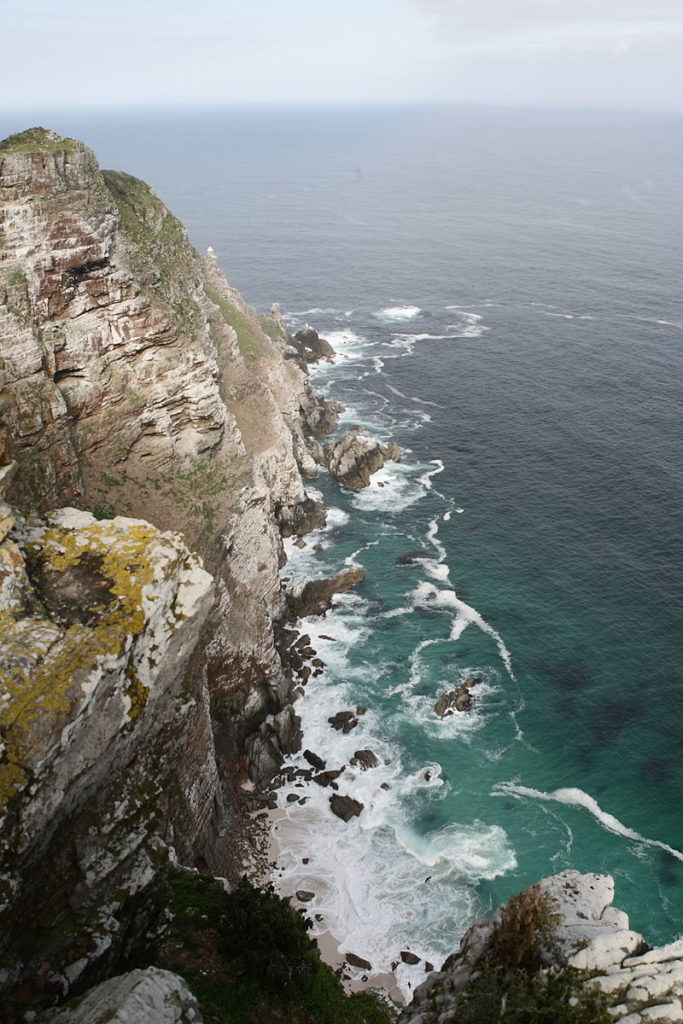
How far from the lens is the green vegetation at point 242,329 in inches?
3246

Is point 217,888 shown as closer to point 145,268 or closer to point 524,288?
point 145,268

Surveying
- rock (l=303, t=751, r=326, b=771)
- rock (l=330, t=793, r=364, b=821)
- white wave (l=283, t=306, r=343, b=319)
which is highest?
white wave (l=283, t=306, r=343, b=319)

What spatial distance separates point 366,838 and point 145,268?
140 feet

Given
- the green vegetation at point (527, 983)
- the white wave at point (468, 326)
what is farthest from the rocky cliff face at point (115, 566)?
the white wave at point (468, 326)

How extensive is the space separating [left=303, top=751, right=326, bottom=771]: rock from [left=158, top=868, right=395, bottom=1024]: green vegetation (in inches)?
782

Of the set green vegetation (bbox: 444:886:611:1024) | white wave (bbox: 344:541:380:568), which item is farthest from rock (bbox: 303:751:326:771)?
green vegetation (bbox: 444:886:611:1024)

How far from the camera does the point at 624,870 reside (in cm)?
4578

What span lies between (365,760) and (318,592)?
19.3 metres

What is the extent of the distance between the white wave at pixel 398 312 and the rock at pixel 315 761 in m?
102

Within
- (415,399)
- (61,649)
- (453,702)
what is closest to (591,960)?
(61,649)

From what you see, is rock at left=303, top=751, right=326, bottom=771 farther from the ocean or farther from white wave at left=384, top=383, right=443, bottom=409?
white wave at left=384, top=383, right=443, bottom=409

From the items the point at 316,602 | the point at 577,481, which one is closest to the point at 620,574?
the point at 577,481

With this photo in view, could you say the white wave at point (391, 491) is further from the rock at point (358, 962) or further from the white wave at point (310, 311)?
the white wave at point (310, 311)

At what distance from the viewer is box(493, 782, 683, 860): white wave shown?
157 ft
